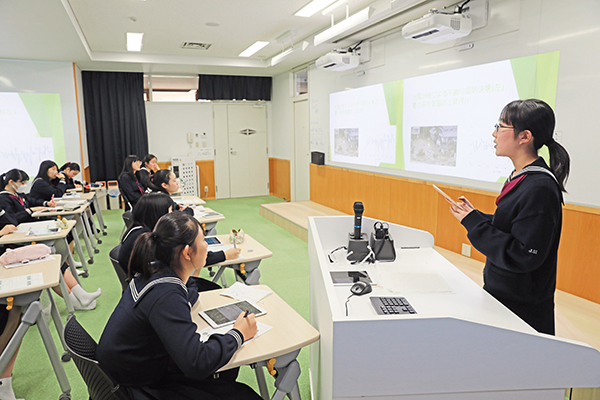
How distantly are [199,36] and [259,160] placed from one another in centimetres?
425

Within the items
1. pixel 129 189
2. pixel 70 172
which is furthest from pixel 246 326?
pixel 70 172

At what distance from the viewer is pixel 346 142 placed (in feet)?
20.7

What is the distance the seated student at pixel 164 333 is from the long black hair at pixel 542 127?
4.81 feet

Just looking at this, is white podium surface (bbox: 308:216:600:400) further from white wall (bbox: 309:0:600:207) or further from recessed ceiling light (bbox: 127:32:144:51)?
recessed ceiling light (bbox: 127:32:144:51)

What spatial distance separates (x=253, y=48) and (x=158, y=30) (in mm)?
1832

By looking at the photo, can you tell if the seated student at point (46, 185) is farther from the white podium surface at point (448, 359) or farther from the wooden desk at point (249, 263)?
the white podium surface at point (448, 359)

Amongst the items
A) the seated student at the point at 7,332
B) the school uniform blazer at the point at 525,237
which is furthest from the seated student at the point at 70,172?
the school uniform blazer at the point at 525,237

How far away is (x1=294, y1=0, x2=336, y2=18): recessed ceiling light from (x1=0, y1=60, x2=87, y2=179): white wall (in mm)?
4751

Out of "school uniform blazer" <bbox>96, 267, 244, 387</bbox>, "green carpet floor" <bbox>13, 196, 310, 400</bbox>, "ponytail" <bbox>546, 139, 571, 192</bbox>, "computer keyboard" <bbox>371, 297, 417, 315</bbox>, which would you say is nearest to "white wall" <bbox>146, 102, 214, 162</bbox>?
"green carpet floor" <bbox>13, 196, 310, 400</bbox>

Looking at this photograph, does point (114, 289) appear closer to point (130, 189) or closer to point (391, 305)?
point (130, 189)

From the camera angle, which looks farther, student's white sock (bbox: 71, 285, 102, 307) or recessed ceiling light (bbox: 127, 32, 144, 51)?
recessed ceiling light (bbox: 127, 32, 144, 51)

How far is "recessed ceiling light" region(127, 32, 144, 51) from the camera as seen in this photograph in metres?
5.92

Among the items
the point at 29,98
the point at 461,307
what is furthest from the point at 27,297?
the point at 29,98

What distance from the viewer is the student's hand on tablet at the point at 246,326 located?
1649mm
